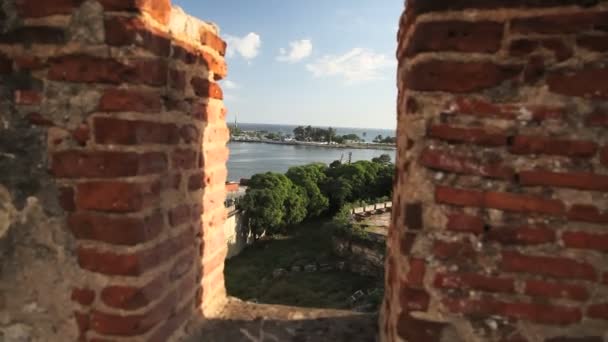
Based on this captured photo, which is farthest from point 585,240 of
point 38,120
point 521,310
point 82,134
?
point 38,120

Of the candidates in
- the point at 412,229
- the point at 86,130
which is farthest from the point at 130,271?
the point at 412,229

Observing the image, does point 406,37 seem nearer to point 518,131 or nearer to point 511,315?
point 518,131

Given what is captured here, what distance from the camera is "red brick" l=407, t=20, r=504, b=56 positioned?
1.49 metres

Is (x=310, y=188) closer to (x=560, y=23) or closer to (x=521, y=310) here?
(x=521, y=310)

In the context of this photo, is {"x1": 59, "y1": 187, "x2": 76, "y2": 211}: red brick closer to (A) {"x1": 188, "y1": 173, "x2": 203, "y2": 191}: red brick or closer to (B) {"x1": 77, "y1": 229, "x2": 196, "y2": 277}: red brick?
(B) {"x1": 77, "y1": 229, "x2": 196, "y2": 277}: red brick

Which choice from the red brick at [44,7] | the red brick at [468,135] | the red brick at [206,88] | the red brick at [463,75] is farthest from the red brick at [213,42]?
the red brick at [468,135]

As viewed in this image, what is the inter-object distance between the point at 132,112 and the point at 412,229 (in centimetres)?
117

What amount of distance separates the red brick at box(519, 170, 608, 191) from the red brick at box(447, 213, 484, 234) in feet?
0.68

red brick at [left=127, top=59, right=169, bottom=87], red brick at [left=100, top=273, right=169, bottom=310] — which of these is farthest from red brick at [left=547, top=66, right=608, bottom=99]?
red brick at [left=100, top=273, right=169, bottom=310]

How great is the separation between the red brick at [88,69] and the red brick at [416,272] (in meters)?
1.31

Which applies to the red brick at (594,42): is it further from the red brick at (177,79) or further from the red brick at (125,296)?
the red brick at (125,296)

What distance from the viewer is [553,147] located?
1479mm

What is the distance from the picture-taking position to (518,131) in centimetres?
150

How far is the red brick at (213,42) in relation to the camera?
2.31 m
